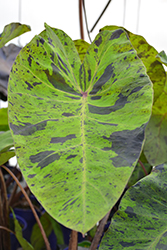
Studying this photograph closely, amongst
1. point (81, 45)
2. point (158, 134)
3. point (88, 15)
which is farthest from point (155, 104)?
point (88, 15)

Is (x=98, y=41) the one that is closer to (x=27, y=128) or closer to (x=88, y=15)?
(x=27, y=128)

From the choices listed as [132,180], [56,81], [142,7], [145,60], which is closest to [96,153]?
[56,81]

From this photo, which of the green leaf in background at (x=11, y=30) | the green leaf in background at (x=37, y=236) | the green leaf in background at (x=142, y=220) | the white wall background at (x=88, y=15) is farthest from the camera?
the white wall background at (x=88, y=15)

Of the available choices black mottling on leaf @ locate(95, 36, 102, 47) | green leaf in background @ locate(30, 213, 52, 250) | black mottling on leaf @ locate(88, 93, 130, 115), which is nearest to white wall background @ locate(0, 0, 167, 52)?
green leaf in background @ locate(30, 213, 52, 250)

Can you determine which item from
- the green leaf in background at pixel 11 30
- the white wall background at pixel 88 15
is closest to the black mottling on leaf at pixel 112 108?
the green leaf in background at pixel 11 30

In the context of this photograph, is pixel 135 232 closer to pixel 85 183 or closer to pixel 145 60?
pixel 85 183

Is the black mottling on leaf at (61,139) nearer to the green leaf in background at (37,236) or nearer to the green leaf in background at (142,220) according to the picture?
the green leaf in background at (142,220)
